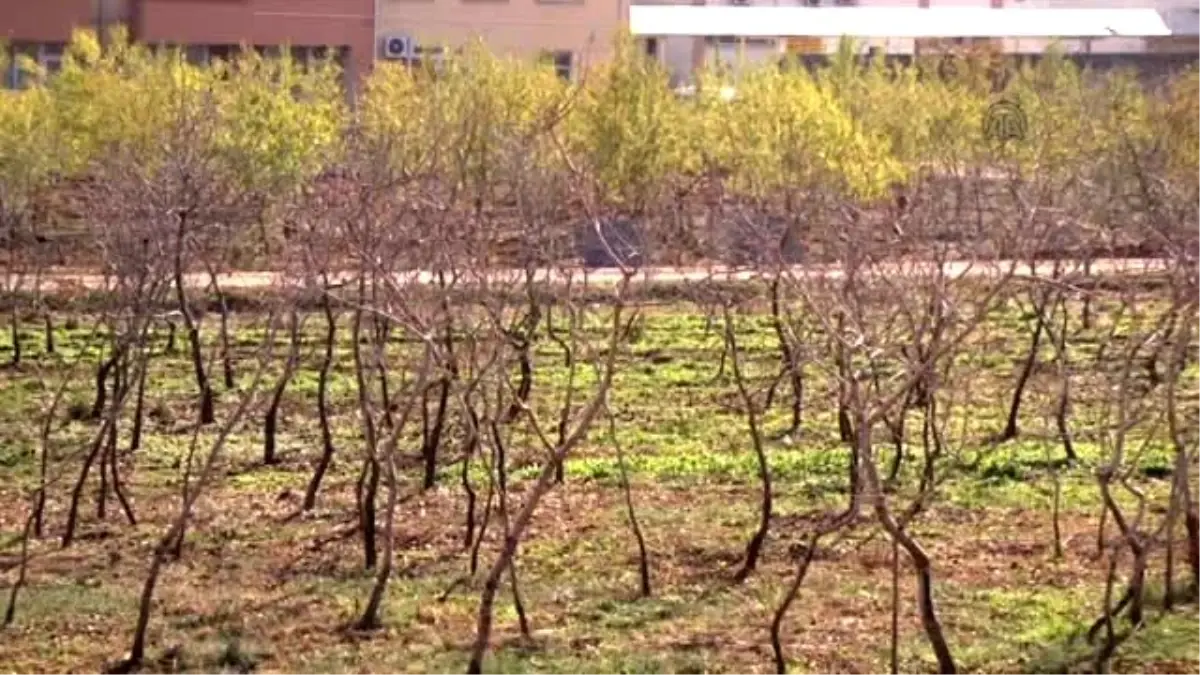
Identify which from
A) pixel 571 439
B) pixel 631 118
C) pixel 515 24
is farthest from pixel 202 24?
pixel 571 439

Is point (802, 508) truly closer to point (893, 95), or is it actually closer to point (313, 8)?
point (893, 95)

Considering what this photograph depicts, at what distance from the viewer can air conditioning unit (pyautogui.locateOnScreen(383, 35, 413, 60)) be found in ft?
141

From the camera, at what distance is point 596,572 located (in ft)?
35.6

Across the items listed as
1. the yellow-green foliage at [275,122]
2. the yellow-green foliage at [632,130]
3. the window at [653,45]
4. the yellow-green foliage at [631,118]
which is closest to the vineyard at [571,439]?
the yellow-green foliage at [275,122]

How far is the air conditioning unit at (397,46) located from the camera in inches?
1696

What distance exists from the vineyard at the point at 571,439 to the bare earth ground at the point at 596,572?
37 millimetres

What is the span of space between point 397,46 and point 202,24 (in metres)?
4.35

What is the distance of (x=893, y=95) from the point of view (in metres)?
34.3

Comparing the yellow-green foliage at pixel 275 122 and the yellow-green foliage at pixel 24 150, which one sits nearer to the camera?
the yellow-green foliage at pixel 24 150

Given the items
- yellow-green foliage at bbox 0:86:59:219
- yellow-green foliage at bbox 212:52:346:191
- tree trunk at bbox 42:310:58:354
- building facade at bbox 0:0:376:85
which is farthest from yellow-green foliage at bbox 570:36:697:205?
tree trunk at bbox 42:310:58:354

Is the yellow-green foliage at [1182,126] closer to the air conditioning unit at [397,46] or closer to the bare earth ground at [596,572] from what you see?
the bare earth ground at [596,572]

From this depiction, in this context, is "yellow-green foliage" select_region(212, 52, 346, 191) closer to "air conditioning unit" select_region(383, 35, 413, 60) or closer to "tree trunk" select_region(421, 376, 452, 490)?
"air conditioning unit" select_region(383, 35, 413, 60)

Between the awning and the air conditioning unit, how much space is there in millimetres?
7069

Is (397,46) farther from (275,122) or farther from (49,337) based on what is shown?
(49,337)
